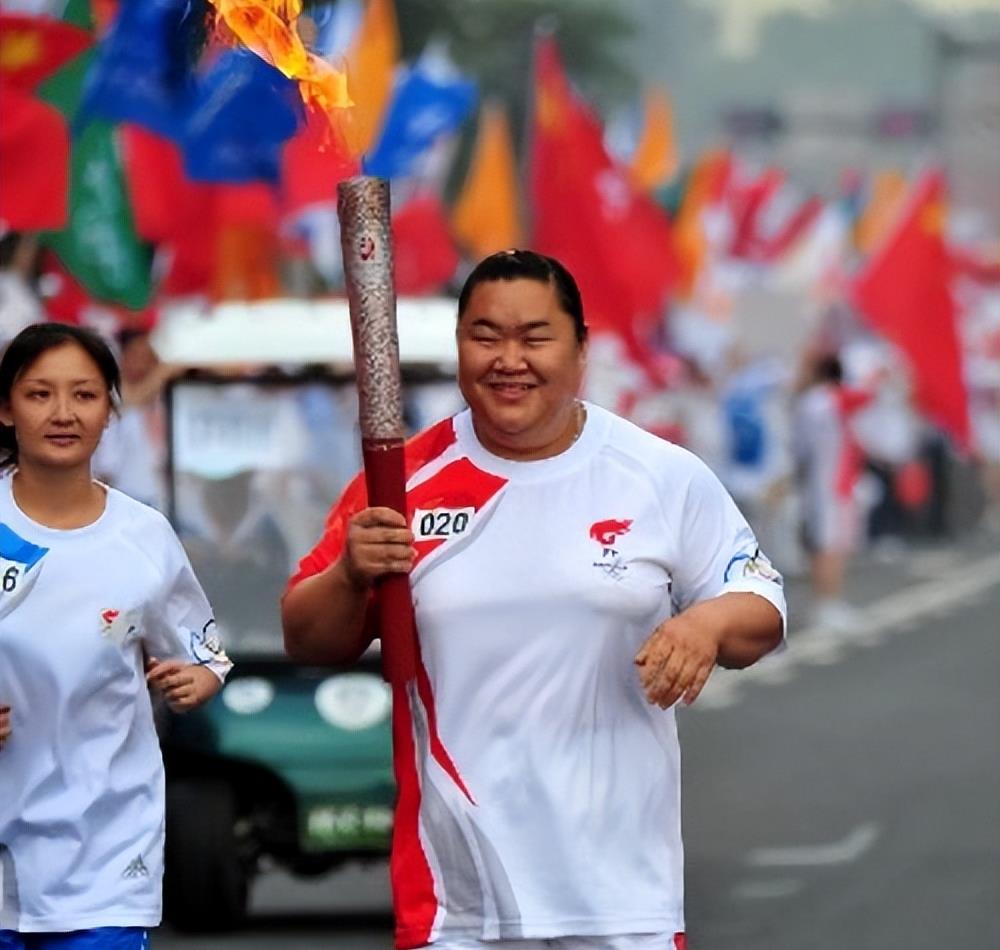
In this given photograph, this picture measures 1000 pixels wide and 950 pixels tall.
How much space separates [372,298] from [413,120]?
12.6 meters

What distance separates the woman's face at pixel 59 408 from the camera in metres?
5.06

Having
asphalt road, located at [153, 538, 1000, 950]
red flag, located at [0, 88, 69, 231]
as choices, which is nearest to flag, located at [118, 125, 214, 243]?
red flag, located at [0, 88, 69, 231]

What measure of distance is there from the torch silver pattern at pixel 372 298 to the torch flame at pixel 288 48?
0.22 m

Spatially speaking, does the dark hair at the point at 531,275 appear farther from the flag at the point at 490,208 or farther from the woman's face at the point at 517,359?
the flag at the point at 490,208

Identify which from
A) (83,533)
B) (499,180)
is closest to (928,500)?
(499,180)

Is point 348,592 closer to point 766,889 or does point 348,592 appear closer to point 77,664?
point 77,664

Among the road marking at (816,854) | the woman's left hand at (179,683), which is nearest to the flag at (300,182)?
the road marking at (816,854)

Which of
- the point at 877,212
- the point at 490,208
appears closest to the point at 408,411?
the point at 490,208

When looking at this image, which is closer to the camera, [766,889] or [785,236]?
[766,889]

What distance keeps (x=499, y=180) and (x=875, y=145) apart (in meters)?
46.2

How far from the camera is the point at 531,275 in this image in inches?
182

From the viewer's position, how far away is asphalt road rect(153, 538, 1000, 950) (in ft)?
30.5

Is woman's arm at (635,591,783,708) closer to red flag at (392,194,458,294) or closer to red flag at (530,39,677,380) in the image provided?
red flag at (530,39,677,380)

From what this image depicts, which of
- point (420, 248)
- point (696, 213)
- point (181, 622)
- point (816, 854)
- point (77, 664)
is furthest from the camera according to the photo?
point (696, 213)
